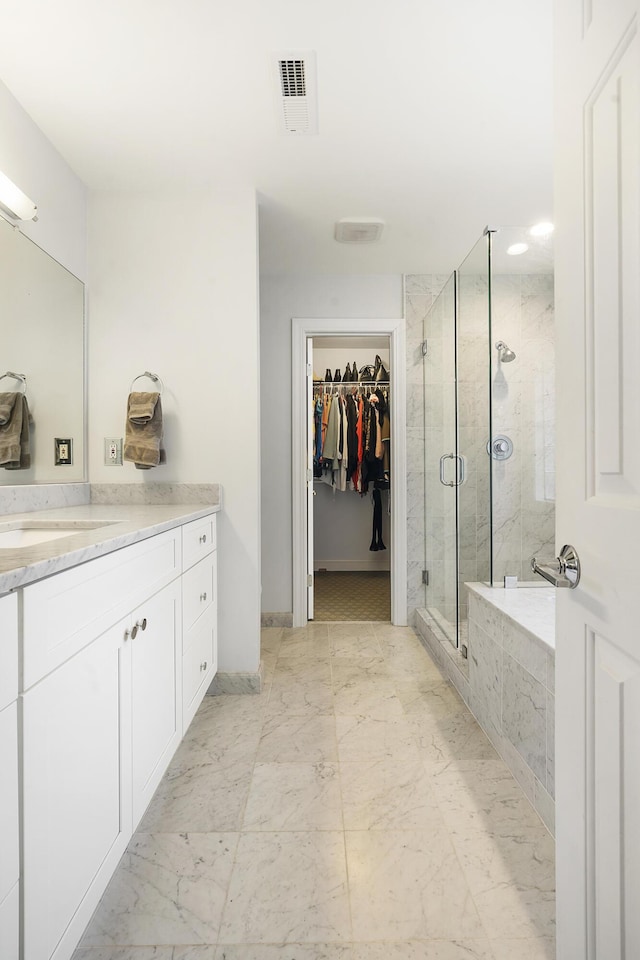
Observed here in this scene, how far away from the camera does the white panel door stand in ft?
2.07

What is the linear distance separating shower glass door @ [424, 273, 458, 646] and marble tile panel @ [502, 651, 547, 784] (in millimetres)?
875

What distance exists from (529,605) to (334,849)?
107 centimetres

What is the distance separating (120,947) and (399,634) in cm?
243

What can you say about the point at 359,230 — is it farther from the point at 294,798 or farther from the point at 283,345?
the point at 294,798

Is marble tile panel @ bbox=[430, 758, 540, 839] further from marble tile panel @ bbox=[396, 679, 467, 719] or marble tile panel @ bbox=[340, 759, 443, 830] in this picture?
marble tile panel @ bbox=[396, 679, 467, 719]

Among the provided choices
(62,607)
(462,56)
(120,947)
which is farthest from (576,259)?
(120,947)

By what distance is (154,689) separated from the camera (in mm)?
1470

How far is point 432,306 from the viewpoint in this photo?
339 centimetres

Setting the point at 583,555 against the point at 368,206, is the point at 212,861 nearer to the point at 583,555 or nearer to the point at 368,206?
the point at 583,555

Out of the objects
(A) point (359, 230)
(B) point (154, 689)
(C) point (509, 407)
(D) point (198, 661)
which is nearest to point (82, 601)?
(B) point (154, 689)

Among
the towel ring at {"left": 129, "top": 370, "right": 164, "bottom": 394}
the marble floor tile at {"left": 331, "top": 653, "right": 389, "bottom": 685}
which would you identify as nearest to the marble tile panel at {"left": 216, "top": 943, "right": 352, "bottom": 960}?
the marble floor tile at {"left": 331, "top": 653, "right": 389, "bottom": 685}

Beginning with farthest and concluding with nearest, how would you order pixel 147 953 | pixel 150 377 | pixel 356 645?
pixel 356 645 < pixel 150 377 < pixel 147 953

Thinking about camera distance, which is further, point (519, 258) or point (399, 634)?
point (399, 634)

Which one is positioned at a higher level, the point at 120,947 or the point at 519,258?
the point at 519,258
